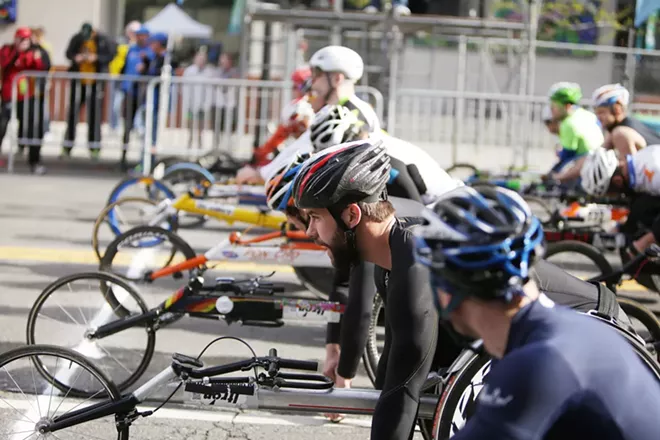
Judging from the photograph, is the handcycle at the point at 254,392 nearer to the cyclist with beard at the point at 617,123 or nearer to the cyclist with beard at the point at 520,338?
the cyclist with beard at the point at 520,338

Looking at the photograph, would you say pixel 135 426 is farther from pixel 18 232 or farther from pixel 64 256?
pixel 18 232

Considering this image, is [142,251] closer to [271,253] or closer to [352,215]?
[271,253]

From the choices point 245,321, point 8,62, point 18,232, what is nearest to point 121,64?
point 8,62

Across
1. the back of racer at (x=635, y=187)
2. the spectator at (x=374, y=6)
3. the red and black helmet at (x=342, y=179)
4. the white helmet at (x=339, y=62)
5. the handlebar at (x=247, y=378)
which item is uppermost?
the spectator at (x=374, y=6)

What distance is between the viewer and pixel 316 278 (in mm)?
7750

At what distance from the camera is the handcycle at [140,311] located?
234 inches

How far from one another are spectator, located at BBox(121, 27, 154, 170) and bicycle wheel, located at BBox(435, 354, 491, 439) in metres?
12.8

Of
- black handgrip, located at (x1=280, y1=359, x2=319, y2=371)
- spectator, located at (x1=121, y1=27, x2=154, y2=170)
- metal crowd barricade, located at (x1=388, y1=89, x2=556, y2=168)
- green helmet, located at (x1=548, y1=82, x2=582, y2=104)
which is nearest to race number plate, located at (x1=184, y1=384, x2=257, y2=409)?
black handgrip, located at (x1=280, y1=359, x2=319, y2=371)

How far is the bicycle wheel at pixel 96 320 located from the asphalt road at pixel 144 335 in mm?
10

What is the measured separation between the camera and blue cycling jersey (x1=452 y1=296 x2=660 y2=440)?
2.11 meters

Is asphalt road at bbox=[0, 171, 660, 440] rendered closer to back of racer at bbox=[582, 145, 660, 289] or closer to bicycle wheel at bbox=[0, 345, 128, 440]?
bicycle wheel at bbox=[0, 345, 128, 440]

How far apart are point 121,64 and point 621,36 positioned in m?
11.4

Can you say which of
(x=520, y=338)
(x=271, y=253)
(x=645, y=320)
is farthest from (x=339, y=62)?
(x=520, y=338)

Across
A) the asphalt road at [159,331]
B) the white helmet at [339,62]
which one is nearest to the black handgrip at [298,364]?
the asphalt road at [159,331]
